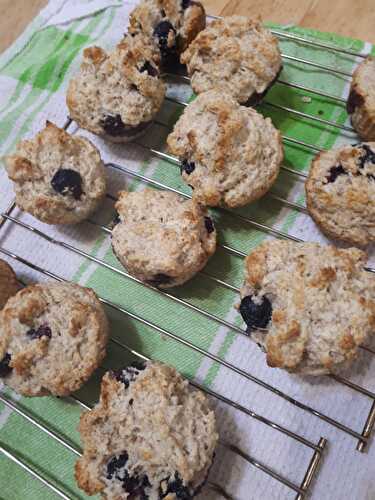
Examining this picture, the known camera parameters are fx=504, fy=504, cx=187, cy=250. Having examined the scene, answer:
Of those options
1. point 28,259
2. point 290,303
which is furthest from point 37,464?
point 290,303

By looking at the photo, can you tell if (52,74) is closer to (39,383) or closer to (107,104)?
(107,104)

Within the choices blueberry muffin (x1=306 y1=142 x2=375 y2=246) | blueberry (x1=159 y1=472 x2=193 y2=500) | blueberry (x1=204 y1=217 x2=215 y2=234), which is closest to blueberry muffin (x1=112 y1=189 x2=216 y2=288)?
blueberry (x1=204 y1=217 x2=215 y2=234)

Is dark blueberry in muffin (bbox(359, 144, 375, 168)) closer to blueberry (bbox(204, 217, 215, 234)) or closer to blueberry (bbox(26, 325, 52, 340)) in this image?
blueberry (bbox(204, 217, 215, 234))

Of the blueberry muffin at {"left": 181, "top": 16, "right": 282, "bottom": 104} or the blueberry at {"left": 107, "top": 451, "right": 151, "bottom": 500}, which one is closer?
the blueberry at {"left": 107, "top": 451, "right": 151, "bottom": 500}

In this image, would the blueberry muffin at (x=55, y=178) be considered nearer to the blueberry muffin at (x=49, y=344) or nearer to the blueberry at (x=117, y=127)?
the blueberry at (x=117, y=127)

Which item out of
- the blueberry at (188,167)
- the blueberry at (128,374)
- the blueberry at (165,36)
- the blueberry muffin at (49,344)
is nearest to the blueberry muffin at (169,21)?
the blueberry at (165,36)
